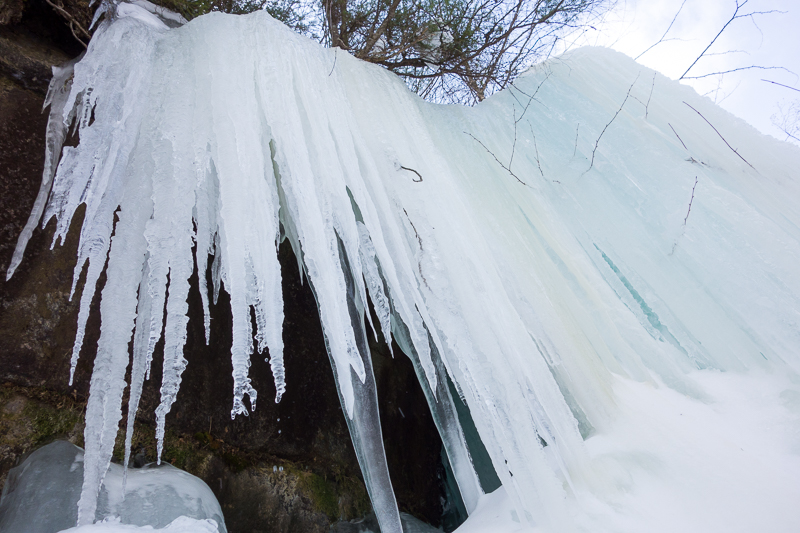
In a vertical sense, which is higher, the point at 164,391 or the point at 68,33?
the point at 68,33

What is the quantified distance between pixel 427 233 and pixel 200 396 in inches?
38.5

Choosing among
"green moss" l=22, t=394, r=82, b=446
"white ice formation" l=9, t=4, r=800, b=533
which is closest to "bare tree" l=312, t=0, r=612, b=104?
"white ice formation" l=9, t=4, r=800, b=533

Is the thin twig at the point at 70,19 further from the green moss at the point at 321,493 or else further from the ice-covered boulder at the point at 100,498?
the green moss at the point at 321,493

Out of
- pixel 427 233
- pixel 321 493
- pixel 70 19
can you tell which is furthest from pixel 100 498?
pixel 70 19

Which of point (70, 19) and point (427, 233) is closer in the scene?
point (427, 233)

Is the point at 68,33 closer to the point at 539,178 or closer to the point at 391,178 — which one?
the point at 391,178

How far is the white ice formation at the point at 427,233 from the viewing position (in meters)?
1.17

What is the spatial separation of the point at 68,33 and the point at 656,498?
2478 mm

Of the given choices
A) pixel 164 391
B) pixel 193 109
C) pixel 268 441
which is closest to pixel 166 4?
pixel 193 109

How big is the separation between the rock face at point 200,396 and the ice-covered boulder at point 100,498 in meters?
0.13

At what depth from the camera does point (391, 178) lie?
1.57 m

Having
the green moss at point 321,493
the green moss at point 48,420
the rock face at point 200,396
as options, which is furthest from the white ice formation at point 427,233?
the green moss at point 321,493

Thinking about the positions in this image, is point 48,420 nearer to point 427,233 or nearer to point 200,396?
point 200,396

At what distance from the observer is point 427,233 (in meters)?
1.49
